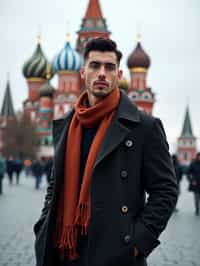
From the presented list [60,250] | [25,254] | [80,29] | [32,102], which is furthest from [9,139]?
[60,250]

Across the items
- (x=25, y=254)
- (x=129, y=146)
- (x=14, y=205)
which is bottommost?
(x=14, y=205)

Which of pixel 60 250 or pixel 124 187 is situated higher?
pixel 124 187

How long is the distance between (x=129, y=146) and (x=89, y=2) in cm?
6033

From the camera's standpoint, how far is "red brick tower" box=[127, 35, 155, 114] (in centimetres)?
5719

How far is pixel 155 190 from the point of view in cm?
291

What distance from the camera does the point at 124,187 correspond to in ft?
9.41

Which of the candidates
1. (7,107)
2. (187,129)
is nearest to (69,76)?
(7,107)

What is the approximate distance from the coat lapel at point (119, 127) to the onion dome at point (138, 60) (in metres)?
55.4

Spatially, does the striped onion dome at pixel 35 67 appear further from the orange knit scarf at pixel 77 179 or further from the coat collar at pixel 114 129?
the orange knit scarf at pixel 77 179

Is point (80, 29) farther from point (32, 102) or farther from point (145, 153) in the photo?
point (145, 153)

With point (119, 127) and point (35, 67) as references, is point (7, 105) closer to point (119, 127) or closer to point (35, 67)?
point (35, 67)

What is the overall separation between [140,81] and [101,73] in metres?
55.5

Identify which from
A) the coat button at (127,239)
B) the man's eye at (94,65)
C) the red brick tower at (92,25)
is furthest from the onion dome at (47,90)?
the coat button at (127,239)

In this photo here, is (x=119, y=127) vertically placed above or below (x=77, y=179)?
above
